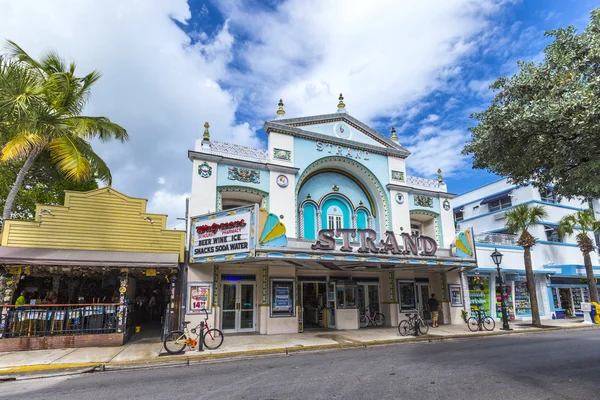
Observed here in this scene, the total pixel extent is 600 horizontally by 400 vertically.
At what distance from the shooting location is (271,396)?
7.09 meters

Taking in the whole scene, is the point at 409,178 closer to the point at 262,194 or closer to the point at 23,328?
the point at 262,194

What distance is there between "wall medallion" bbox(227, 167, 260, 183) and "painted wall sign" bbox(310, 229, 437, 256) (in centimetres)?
474

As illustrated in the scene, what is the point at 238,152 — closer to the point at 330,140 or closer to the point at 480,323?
the point at 330,140

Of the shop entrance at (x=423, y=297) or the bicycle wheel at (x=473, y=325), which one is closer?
the bicycle wheel at (x=473, y=325)

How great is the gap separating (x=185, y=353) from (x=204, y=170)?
26.3ft

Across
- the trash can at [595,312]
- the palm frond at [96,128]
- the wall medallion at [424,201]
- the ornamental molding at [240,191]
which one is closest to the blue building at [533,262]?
the trash can at [595,312]

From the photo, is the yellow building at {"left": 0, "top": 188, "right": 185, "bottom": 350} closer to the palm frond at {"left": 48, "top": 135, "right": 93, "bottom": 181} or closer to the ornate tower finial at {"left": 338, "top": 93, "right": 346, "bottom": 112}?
the palm frond at {"left": 48, "top": 135, "right": 93, "bottom": 181}

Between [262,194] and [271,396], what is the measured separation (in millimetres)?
11449

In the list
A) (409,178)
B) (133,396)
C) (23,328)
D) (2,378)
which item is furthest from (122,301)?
(409,178)

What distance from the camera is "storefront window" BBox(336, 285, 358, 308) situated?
18.2 metres

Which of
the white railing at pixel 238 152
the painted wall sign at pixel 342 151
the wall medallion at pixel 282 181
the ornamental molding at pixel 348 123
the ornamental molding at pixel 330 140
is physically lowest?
the wall medallion at pixel 282 181

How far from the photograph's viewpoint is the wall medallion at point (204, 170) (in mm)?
16609

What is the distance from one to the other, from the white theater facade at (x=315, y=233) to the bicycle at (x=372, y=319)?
34cm

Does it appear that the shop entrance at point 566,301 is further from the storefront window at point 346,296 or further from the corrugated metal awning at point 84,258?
the corrugated metal awning at point 84,258
